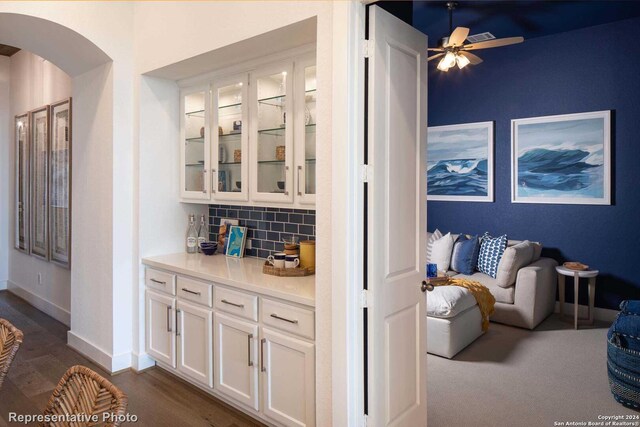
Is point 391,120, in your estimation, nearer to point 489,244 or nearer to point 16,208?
point 489,244

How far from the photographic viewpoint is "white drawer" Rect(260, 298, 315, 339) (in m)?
2.42

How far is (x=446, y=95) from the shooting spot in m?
6.26

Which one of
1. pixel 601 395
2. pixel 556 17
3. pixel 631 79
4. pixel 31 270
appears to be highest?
pixel 556 17

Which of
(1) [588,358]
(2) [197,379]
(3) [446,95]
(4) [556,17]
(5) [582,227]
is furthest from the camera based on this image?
(3) [446,95]

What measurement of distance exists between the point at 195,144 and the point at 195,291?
3.98 feet

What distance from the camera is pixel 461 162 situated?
613 centimetres

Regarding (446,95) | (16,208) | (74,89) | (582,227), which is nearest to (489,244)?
(582,227)

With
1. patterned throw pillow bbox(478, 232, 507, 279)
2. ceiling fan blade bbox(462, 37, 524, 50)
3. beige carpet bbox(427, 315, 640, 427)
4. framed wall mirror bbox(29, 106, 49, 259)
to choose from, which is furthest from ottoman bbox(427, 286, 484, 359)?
framed wall mirror bbox(29, 106, 49, 259)

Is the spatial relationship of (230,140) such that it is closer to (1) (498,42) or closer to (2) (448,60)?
(2) (448,60)

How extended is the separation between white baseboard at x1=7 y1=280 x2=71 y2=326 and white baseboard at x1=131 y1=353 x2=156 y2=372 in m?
1.51

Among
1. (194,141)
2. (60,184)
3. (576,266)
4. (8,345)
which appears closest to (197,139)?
(194,141)

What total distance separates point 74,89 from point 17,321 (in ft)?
8.43

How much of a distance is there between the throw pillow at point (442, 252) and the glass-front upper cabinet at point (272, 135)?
320 cm

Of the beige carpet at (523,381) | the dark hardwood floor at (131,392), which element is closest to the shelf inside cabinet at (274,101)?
the dark hardwood floor at (131,392)
